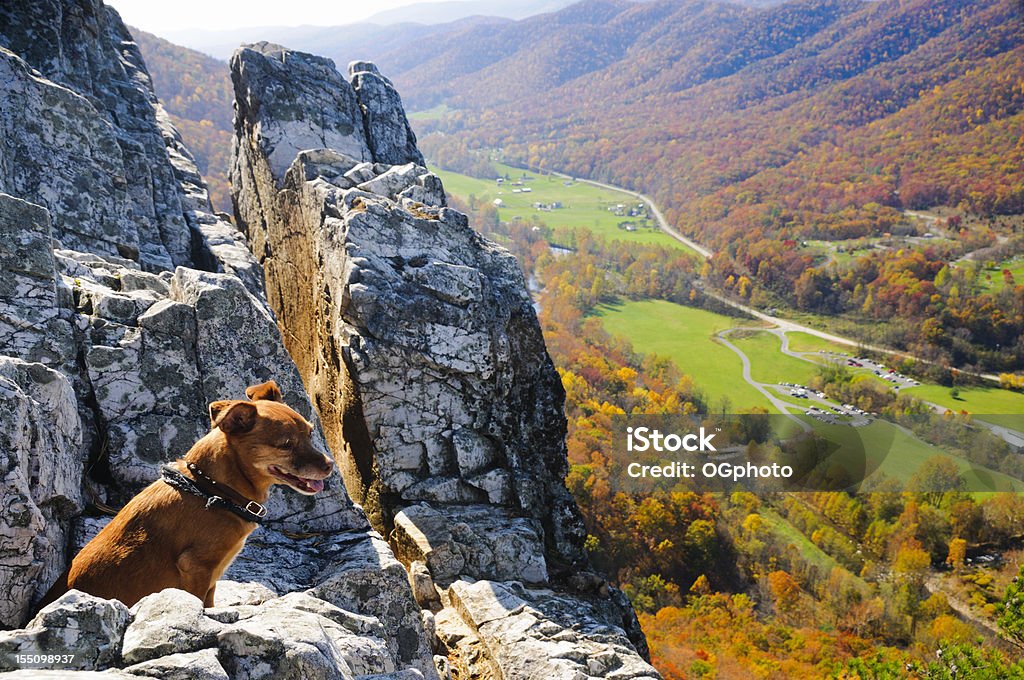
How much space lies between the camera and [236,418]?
5.00 m

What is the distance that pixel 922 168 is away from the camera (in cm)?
15412

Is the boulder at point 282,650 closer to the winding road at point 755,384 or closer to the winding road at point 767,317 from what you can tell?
the winding road at point 755,384

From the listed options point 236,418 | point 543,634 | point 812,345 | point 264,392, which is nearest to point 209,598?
point 236,418

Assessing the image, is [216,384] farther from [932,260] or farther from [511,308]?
[932,260]

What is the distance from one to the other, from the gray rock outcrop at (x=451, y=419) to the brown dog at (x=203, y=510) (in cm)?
365

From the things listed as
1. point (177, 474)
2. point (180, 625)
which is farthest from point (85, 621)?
point (177, 474)

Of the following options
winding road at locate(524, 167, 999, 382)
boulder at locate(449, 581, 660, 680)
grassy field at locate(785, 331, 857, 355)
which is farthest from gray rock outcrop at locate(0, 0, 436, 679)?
winding road at locate(524, 167, 999, 382)

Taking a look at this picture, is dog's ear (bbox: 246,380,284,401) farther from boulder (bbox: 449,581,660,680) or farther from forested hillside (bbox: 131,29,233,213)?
forested hillside (bbox: 131,29,233,213)

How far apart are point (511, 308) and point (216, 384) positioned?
234 inches

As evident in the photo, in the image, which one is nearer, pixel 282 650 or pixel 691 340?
pixel 282 650

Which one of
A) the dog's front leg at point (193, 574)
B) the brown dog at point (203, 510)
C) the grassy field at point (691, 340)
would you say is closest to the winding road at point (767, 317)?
the grassy field at point (691, 340)

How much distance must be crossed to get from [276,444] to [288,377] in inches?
131

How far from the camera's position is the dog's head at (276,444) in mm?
5082

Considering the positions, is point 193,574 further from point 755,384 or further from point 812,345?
point 812,345
